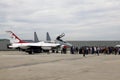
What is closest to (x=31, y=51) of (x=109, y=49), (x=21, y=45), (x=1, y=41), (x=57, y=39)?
(x=21, y=45)

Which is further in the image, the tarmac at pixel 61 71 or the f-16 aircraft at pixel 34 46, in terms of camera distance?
the f-16 aircraft at pixel 34 46

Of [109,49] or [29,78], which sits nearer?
[29,78]

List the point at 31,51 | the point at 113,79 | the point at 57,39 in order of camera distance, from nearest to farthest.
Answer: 1. the point at 113,79
2. the point at 31,51
3. the point at 57,39

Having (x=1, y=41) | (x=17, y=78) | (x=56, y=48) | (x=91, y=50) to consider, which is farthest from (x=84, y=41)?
(x=17, y=78)

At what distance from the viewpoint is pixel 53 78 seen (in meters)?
15.0

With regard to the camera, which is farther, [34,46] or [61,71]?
[34,46]

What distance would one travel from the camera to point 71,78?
14922 millimetres

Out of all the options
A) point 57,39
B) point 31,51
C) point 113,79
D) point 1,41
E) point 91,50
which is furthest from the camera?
point 1,41

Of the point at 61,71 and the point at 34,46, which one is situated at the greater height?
the point at 34,46

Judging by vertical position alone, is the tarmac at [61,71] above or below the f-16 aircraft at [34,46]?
below

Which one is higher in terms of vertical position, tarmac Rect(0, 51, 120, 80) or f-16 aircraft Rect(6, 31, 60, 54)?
f-16 aircraft Rect(6, 31, 60, 54)

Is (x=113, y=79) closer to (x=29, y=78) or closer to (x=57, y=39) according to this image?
(x=29, y=78)

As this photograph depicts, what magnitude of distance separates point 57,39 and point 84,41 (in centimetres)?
3272

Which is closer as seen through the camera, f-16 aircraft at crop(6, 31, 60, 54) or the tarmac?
the tarmac
